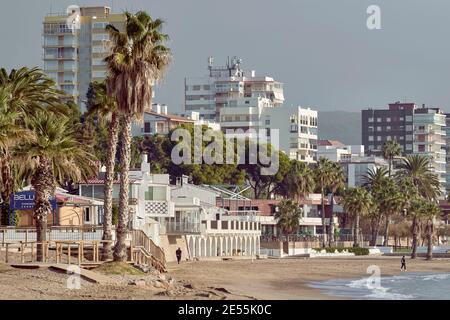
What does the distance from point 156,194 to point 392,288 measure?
30.3 meters

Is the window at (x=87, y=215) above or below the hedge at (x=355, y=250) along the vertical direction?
above

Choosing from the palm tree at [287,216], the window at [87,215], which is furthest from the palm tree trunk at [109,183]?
the palm tree at [287,216]

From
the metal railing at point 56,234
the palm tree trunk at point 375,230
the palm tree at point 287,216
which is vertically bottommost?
the palm tree trunk at point 375,230

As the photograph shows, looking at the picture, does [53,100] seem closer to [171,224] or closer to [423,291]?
[423,291]

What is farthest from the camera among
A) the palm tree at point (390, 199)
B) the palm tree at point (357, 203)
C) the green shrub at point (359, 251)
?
the palm tree at point (390, 199)

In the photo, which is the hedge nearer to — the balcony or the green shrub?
the green shrub

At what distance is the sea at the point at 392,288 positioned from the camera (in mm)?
64938

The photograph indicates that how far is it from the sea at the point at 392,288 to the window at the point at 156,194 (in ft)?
65.1

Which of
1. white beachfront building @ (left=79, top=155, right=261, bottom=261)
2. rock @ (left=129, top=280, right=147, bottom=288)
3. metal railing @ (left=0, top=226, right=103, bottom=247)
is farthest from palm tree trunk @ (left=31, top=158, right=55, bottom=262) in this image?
white beachfront building @ (left=79, top=155, right=261, bottom=261)

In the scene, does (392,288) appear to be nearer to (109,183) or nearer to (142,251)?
(142,251)

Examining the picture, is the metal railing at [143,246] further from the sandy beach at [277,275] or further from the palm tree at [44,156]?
the palm tree at [44,156]

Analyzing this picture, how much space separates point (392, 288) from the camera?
248 ft

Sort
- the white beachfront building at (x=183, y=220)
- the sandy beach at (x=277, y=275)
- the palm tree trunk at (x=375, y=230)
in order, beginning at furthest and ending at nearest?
1. the palm tree trunk at (x=375, y=230)
2. the white beachfront building at (x=183, y=220)
3. the sandy beach at (x=277, y=275)

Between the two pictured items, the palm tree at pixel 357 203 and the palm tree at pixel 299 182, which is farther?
the palm tree at pixel 299 182
